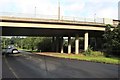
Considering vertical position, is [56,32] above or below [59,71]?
above

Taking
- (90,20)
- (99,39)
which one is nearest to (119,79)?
(90,20)

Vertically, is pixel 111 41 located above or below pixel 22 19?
below

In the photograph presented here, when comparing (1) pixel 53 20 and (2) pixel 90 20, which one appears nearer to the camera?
(1) pixel 53 20

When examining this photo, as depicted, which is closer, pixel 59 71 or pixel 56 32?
pixel 59 71

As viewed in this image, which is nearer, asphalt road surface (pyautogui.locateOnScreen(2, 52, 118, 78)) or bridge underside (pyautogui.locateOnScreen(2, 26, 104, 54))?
asphalt road surface (pyautogui.locateOnScreen(2, 52, 118, 78))

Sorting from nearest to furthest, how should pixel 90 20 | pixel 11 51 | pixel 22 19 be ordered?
pixel 22 19
pixel 90 20
pixel 11 51

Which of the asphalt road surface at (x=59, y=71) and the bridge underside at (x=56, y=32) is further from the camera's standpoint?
the bridge underside at (x=56, y=32)

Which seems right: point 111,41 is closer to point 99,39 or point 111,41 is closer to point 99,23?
point 99,23

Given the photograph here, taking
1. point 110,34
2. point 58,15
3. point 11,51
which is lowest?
point 11,51

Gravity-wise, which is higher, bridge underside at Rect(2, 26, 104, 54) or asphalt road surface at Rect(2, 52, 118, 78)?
bridge underside at Rect(2, 26, 104, 54)

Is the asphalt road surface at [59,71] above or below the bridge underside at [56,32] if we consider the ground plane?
below

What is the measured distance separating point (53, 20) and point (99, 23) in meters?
11.5

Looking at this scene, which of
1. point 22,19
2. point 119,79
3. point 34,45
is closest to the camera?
point 119,79

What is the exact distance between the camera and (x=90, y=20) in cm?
5572
